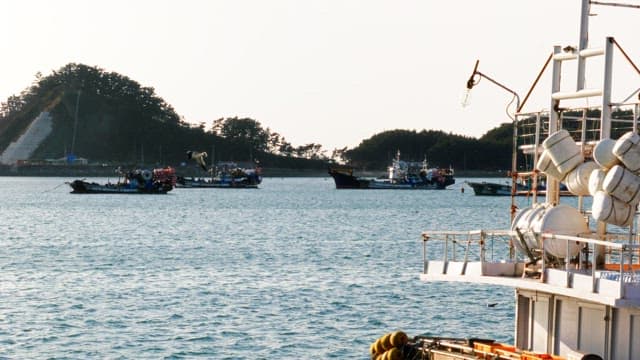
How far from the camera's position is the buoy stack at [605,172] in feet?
72.9

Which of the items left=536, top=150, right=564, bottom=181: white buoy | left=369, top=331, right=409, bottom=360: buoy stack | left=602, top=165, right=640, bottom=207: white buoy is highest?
left=536, top=150, right=564, bottom=181: white buoy

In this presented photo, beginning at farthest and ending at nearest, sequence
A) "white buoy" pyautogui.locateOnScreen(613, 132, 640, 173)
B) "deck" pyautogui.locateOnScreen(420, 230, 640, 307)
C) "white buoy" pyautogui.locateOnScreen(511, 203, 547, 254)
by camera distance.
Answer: "white buoy" pyautogui.locateOnScreen(511, 203, 547, 254) → "white buoy" pyautogui.locateOnScreen(613, 132, 640, 173) → "deck" pyautogui.locateOnScreen(420, 230, 640, 307)

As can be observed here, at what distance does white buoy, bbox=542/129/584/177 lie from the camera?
2381 cm

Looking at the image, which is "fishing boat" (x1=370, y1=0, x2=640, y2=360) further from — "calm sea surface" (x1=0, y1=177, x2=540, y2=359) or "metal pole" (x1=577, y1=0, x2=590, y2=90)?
"calm sea surface" (x1=0, y1=177, x2=540, y2=359)

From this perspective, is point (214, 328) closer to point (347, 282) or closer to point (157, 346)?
point (157, 346)

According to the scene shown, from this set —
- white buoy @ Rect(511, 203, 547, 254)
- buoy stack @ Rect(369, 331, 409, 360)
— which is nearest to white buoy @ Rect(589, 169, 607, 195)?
white buoy @ Rect(511, 203, 547, 254)

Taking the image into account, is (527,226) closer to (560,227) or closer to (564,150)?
(560,227)

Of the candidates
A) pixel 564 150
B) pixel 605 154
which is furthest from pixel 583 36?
pixel 605 154

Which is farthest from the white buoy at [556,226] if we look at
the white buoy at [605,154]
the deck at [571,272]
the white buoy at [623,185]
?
the white buoy at [623,185]

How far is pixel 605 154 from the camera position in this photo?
2267 cm

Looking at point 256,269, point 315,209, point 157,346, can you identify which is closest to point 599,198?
point 157,346

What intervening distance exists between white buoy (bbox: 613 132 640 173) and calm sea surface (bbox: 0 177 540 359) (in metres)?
22.2

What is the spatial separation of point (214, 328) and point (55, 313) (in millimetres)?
8327

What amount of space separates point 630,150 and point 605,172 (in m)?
0.87
